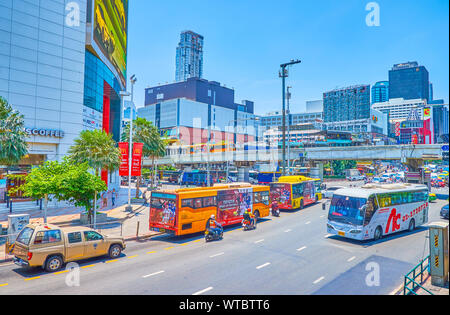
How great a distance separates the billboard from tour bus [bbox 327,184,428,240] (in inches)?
1499

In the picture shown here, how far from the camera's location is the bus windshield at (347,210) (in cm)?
1769

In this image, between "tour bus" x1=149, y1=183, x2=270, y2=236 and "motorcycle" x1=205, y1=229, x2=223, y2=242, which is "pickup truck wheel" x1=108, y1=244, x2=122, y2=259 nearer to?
"tour bus" x1=149, y1=183, x2=270, y2=236

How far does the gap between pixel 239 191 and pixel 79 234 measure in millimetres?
12358

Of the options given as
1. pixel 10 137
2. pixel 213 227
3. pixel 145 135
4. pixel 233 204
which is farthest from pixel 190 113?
pixel 213 227

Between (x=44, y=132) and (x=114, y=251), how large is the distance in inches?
992

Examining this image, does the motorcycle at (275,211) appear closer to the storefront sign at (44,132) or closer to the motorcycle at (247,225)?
the motorcycle at (247,225)

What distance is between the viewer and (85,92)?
135ft

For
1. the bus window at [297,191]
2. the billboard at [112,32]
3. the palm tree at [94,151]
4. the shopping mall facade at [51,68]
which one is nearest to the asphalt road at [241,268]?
the bus window at [297,191]

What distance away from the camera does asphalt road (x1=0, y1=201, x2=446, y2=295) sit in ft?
36.2

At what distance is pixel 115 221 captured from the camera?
24.1m

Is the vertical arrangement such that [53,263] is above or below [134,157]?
below

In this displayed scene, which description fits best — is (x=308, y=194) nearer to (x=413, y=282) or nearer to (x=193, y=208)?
(x=193, y=208)

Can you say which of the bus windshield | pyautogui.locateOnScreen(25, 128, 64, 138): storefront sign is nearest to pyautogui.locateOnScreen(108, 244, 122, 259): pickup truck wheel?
the bus windshield

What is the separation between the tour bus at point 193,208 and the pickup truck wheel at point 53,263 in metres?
6.69
